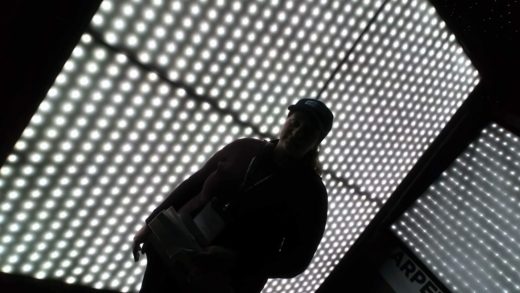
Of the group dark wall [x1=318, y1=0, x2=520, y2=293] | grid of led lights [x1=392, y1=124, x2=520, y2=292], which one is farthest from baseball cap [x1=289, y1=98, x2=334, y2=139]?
grid of led lights [x1=392, y1=124, x2=520, y2=292]

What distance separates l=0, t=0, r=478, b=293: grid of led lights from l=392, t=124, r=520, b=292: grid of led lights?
83 centimetres

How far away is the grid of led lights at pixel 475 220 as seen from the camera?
9.72ft

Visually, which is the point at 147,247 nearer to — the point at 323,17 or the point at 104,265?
the point at 104,265

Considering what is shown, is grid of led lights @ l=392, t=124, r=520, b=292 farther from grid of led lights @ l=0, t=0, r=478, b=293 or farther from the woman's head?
the woman's head

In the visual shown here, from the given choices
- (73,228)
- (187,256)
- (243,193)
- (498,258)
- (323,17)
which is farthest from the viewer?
(498,258)

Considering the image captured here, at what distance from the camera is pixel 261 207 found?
1.85 m

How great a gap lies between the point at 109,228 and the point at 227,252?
3.41 ft

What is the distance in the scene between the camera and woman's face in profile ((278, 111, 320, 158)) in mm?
1896

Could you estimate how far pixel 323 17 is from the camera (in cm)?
242

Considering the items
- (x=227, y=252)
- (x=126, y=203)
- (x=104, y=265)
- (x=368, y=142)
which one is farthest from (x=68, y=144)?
(x=368, y=142)

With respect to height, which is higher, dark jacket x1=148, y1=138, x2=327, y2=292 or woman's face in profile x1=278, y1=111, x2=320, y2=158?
woman's face in profile x1=278, y1=111, x2=320, y2=158

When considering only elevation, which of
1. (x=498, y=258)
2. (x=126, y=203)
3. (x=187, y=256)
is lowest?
(x=126, y=203)

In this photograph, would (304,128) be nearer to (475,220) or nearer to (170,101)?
(170,101)

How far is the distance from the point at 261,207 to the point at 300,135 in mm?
407
